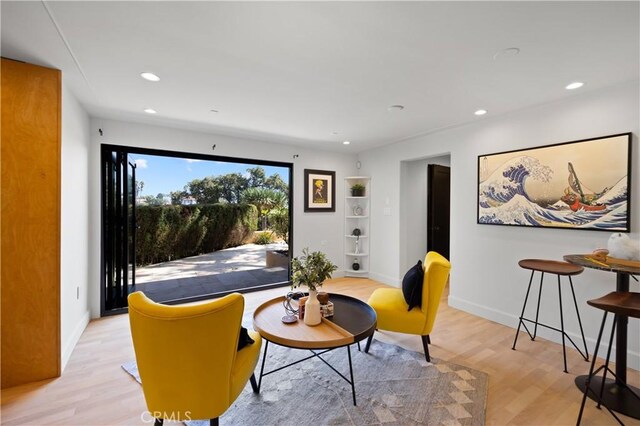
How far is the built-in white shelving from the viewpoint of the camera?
215 inches

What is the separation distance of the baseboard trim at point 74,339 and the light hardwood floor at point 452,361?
5cm

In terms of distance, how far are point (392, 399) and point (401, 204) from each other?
3.26 meters

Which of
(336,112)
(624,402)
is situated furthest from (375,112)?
(624,402)

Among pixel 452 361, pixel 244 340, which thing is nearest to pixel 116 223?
pixel 244 340

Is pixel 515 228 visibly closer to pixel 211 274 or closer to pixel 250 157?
pixel 250 157

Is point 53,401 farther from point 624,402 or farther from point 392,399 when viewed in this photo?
point 624,402

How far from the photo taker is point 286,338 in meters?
1.89

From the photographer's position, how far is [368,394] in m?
2.07

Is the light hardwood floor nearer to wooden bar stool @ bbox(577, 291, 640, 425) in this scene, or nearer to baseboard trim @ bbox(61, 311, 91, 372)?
baseboard trim @ bbox(61, 311, 91, 372)

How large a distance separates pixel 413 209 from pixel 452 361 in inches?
113

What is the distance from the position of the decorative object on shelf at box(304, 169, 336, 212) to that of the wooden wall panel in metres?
3.46

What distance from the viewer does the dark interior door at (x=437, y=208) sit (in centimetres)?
508

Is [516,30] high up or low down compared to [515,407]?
up

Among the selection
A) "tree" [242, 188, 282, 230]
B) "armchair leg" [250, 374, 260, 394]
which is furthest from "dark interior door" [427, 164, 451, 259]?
"armchair leg" [250, 374, 260, 394]
